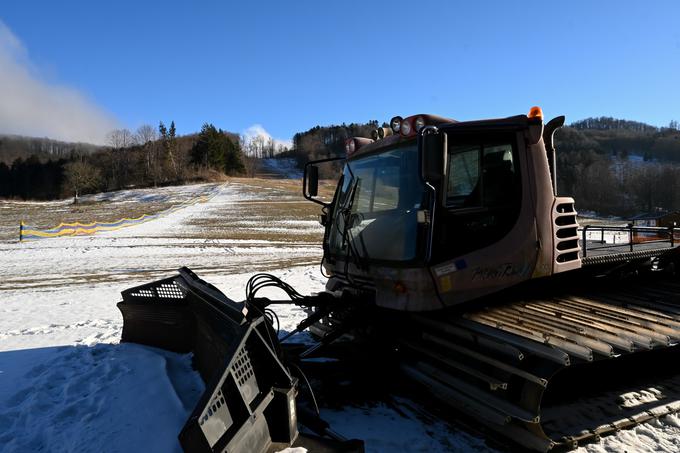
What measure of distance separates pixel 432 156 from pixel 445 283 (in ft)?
3.84

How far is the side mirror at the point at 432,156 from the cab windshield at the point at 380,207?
0.53m

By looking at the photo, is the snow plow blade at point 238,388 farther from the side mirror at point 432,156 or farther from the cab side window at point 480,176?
the cab side window at point 480,176

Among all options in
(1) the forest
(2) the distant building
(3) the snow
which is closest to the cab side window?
(2) the distant building

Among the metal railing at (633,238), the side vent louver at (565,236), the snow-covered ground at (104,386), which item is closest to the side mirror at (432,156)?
the side vent louver at (565,236)

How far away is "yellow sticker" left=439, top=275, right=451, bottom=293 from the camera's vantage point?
161 inches

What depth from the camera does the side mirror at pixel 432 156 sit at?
12.3ft

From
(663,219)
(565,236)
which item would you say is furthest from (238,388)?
(663,219)

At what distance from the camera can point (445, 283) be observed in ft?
13.4

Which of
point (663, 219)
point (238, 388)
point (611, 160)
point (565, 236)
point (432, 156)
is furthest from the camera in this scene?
point (611, 160)

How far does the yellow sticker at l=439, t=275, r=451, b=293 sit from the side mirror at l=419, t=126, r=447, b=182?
928 mm

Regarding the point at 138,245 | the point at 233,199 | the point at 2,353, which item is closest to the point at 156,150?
the point at 233,199

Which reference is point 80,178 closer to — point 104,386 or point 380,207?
point 104,386

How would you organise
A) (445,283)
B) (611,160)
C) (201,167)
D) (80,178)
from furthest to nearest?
(611,160), (201,167), (80,178), (445,283)

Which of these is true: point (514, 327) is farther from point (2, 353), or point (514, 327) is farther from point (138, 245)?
point (138, 245)
